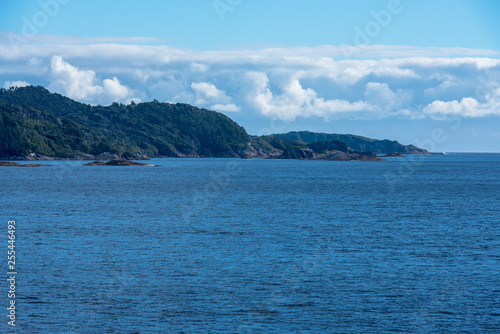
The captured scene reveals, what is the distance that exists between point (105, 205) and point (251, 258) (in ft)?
165

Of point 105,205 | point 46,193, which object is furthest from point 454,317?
point 46,193

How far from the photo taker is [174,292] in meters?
34.5

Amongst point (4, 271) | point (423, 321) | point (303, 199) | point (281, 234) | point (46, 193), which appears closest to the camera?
point (423, 321)

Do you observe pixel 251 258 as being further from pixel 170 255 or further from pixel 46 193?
pixel 46 193

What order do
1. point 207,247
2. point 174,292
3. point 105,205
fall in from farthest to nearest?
point 105,205 < point 207,247 < point 174,292

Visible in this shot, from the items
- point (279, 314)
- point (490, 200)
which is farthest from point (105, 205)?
point (490, 200)

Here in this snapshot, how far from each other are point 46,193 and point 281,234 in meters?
70.7

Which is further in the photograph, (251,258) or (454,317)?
(251,258)

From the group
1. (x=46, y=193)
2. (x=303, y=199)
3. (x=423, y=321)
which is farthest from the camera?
(x=46, y=193)

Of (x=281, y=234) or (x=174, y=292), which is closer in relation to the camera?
(x=174, y=292)

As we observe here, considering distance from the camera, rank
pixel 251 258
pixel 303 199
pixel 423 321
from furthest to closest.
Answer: pixel 303 199, pixel 251 258, pixel 423 321

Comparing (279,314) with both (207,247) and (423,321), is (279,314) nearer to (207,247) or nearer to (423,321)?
(423,321)

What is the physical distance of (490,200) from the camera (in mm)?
102875

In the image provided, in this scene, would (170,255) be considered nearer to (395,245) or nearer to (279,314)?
(279,314)
